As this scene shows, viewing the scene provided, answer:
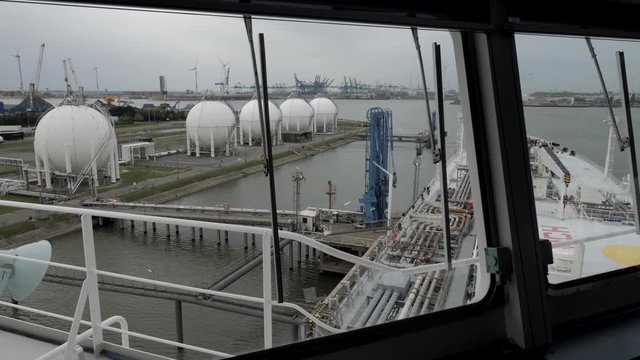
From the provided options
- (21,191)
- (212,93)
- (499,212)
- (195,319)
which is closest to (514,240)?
(499,212)

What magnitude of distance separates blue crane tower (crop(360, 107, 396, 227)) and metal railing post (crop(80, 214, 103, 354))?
7.40m

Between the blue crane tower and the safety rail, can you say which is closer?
the safety rail

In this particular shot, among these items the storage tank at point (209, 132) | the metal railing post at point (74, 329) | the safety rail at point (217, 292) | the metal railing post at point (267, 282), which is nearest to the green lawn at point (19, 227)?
the safety rail at point (217, 292)

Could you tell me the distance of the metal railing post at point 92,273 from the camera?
1.40m

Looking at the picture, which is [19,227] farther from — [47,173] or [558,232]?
[558,232]

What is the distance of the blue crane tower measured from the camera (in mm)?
9328

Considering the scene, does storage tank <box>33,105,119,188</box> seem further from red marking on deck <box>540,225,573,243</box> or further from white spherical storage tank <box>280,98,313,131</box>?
red marking on deck <box>540,225,573,243</box>

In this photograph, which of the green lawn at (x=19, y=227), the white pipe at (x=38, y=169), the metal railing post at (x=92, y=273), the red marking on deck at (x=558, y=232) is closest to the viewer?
the metal railing post at (x=92, y=273)

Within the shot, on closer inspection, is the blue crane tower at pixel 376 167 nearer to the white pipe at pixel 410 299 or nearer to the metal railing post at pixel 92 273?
the white pipe at pixel 410 299

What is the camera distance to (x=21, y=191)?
2.16 meters

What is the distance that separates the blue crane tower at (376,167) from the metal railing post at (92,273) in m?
7.40

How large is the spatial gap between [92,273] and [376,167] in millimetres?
8962

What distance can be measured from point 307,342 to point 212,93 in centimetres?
81

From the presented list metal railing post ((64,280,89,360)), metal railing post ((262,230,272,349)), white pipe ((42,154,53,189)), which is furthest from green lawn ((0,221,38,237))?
metal railing post ((262,230,272,349))
